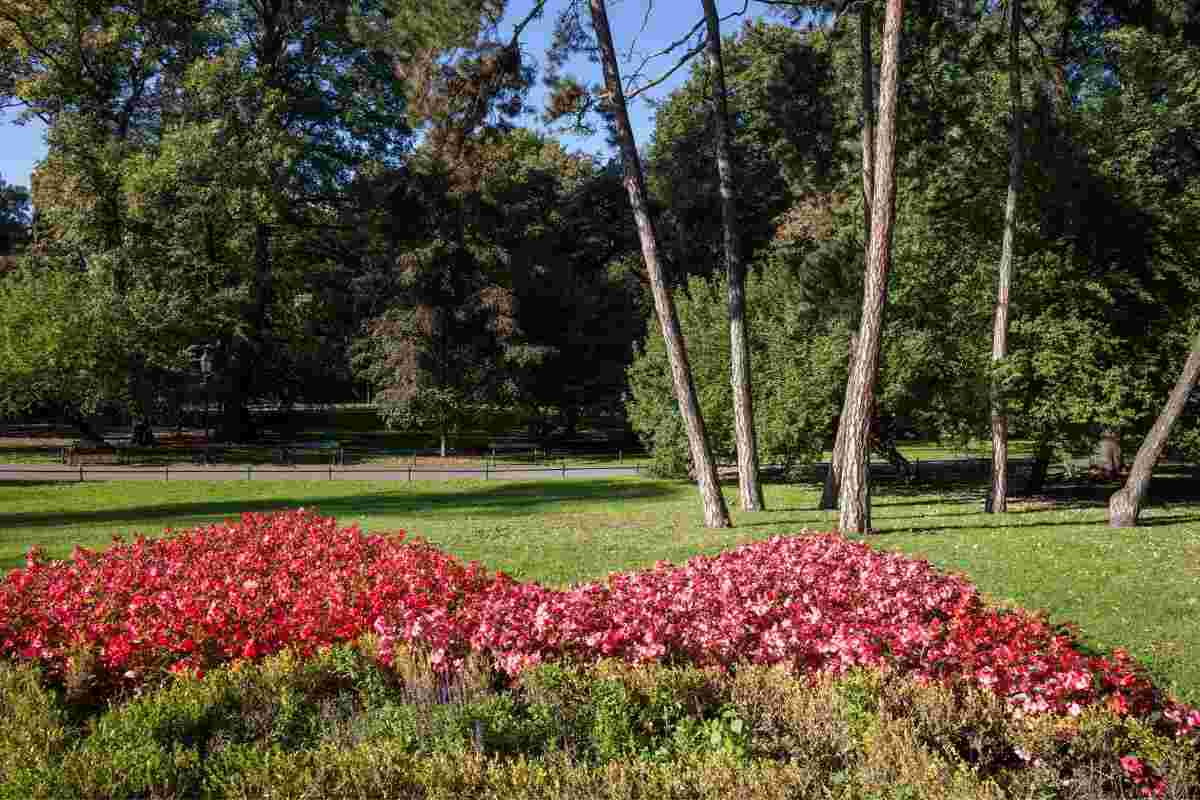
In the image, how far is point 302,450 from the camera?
35.3 metres

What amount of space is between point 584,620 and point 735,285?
35.3 ft

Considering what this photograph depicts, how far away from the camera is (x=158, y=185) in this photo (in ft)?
106

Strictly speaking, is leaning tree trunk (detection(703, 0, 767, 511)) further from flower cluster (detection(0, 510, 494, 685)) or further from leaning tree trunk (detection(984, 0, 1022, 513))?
flower cluster (detection(0, 510, 494, 685))

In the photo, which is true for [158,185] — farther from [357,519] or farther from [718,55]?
[718,55]

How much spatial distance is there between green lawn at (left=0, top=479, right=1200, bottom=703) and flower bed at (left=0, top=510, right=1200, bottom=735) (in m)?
1.79

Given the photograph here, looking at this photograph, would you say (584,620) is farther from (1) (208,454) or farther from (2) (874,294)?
(1) (208,454)

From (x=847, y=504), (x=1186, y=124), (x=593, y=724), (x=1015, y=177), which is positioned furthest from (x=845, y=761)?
(x=1186, y=124)

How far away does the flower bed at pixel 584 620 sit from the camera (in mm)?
5480

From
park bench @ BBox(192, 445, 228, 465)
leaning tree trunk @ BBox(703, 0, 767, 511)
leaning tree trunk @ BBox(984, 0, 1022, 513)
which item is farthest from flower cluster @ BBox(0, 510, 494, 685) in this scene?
park bench @ BBox(192, 445, 228, 465)

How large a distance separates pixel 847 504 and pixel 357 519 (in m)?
9.01

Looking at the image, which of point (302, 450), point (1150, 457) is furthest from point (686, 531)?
point (302, 450)

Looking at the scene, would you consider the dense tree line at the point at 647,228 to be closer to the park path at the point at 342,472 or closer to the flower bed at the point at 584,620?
the park path at the point at 342,472

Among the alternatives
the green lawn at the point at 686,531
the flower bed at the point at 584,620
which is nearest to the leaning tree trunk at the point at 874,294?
the green lawn at the point at 686,531

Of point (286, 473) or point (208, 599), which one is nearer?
point (208, 599)
